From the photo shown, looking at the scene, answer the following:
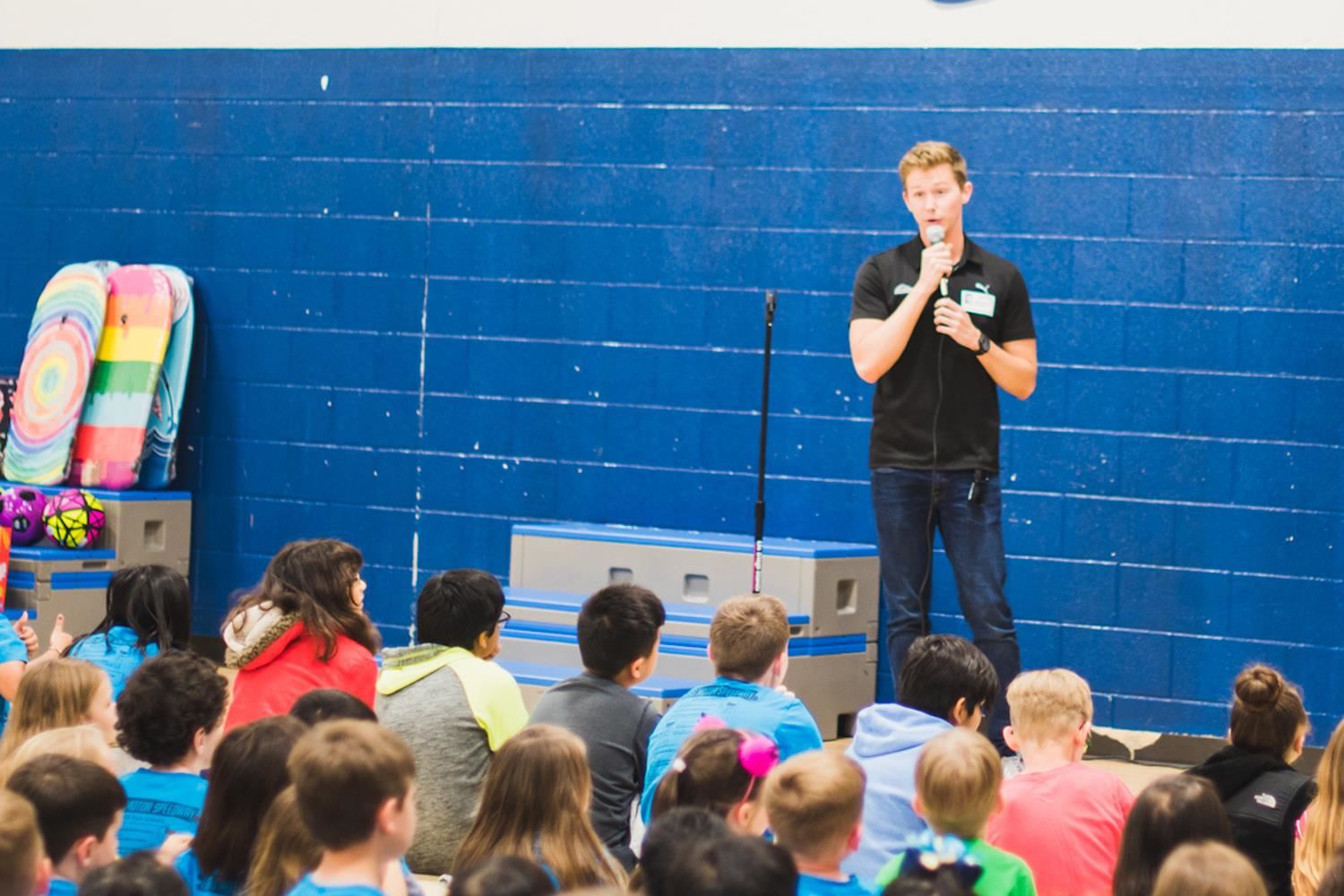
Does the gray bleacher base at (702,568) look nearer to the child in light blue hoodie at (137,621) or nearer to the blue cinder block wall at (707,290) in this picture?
the blue cinder block wall at (707,290)

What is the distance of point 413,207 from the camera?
711cm

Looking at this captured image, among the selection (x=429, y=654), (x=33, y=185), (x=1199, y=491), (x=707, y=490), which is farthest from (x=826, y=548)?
(x=33, y=185)

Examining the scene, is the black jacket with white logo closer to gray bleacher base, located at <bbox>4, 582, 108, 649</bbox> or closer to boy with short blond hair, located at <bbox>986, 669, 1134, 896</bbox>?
boy with short blond hair, located at <bbox>986, 669, 1134, 896</bbox>

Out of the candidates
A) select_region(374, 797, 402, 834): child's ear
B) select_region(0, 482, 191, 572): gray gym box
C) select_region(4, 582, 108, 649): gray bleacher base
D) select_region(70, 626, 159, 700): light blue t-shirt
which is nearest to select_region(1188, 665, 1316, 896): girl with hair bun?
select_region(374, 797, 402, 834): child's ear

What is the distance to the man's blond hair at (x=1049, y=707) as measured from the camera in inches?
141

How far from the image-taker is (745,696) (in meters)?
3.80

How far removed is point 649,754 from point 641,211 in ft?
11.1

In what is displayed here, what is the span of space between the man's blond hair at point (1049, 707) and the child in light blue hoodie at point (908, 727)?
0.15 m

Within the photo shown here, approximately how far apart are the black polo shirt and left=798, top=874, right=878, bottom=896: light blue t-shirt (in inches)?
106

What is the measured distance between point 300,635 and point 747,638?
1086 mm

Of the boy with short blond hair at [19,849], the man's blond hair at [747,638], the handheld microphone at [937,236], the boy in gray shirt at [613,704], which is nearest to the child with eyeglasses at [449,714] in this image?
the boy in gray shirt at [613,704]

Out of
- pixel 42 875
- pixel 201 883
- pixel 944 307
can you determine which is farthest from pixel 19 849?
pixel 944 307

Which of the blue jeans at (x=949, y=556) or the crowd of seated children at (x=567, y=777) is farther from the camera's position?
the blue jeans at (x=949, y=556)

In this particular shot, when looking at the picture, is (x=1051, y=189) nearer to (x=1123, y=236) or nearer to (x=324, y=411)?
(x=1123, y=236)
